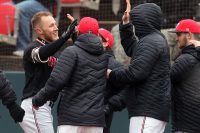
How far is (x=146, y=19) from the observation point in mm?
6809

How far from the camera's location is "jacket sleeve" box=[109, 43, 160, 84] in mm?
6574

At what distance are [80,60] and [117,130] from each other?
3.00 meters

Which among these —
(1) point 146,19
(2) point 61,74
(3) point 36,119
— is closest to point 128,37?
(1) point 146,19

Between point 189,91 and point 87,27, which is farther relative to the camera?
point 189,91

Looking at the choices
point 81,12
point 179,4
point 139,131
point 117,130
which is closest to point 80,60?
point 139,131

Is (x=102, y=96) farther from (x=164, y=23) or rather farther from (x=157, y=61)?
(x=164, y=23)

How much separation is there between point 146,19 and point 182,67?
22.2 inches

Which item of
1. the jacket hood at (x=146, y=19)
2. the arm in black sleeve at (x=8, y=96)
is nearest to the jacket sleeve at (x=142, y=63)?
the jacket hood at (x=146, y=19)

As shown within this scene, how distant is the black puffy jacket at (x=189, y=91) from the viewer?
6953 millimetres

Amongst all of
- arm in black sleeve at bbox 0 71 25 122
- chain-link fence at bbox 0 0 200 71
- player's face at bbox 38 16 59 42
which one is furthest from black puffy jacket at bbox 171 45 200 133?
chain-link fence at bbox 0 0 200 71

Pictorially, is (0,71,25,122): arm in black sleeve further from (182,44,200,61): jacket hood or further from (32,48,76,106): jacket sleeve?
(182,44,200,61): jacket hood

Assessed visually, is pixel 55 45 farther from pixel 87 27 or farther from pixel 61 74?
pixel 61 74

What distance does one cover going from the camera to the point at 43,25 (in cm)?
759

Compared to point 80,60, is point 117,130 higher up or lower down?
lower down
